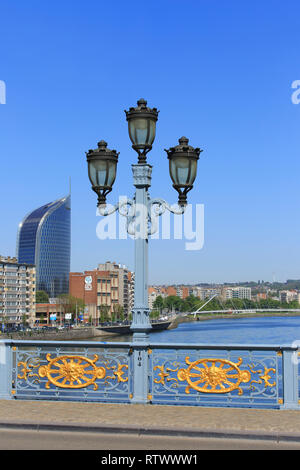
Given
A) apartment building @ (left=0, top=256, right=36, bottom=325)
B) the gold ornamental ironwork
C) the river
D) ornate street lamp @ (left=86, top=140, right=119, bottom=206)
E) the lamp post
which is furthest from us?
apartment building @ (left=0, top=256, right=36, bottom=325)

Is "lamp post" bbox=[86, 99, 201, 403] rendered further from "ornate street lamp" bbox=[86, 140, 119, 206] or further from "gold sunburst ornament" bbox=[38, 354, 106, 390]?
"gold sunburst ornament" bbox=[38, 354, 106, 390]

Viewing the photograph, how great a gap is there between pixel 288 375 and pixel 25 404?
16.1 ft

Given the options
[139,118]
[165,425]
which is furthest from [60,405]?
[139,118]

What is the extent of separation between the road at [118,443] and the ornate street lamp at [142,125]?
558 cm

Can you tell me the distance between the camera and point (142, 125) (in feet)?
37.3

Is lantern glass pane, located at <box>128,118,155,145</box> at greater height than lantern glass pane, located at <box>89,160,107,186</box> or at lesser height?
greater

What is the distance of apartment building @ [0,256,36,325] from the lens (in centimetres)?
13800

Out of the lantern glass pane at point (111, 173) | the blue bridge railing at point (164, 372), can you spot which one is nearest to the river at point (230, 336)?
the blue bridge railing at point (164, 372)

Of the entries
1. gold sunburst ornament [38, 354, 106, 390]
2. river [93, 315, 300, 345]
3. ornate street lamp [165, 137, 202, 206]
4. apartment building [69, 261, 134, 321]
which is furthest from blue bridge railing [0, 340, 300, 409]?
apartment building [69, 261, 134, 321]

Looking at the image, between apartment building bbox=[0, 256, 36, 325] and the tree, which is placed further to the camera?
the tree

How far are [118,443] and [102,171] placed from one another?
5533mm

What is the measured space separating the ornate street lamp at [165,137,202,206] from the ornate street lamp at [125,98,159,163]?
52 cm

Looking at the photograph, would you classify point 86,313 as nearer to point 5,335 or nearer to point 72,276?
point 72,276

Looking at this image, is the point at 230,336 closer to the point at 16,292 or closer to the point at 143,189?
the point at 16,292
